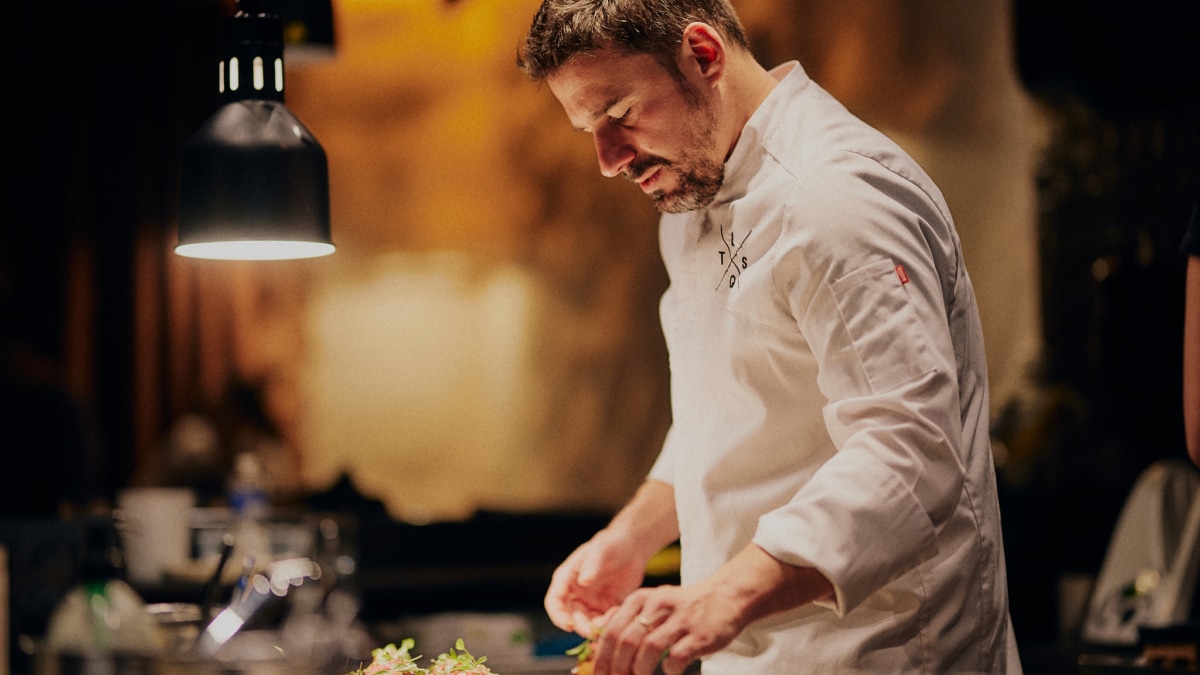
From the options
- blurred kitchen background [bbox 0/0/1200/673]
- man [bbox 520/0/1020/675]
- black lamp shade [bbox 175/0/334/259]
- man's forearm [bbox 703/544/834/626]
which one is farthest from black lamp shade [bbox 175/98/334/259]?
blurred kitchen background [bbox 0/0/1200/673]

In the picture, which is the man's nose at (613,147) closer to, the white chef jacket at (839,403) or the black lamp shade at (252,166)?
the white chef jacket at (839,403)

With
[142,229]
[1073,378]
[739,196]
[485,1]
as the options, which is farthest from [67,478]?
[739,196]

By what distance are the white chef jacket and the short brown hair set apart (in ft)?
0.43

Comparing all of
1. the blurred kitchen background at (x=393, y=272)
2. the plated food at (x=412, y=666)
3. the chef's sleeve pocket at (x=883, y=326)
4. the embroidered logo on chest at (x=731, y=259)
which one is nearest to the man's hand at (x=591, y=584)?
the plated food at (x=412, y=666)

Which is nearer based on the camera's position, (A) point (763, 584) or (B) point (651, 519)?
(A) point (763, 584)

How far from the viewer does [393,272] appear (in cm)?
642

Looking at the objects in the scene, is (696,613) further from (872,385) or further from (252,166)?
(252,166)

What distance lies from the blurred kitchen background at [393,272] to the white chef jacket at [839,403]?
317 cm

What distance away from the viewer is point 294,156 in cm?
171

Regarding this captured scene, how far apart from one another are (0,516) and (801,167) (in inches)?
166

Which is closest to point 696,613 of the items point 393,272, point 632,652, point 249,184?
point 632,652

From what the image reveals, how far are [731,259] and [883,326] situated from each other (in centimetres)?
28

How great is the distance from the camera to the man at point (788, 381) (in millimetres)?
1218

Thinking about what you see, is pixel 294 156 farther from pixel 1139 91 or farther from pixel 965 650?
pixel 1139 91
